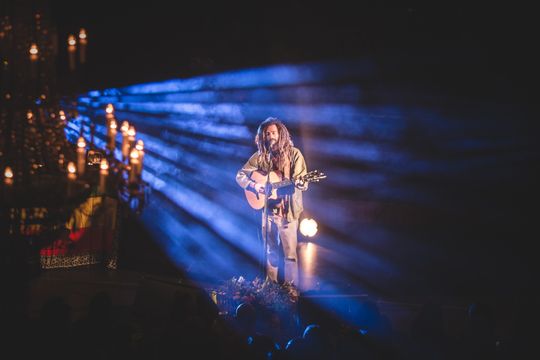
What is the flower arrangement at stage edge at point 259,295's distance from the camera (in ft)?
16.4

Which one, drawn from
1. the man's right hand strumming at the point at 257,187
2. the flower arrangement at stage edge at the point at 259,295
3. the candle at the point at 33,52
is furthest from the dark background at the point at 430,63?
the candle at the point at 33,52

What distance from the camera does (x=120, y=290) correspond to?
6.26 meters

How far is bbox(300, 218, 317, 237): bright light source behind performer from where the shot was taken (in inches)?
372

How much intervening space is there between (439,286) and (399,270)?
36.6 inches

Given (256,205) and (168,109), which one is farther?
(168,109)

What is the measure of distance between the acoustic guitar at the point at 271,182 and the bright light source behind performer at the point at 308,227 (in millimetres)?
3349

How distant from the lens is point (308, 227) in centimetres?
946

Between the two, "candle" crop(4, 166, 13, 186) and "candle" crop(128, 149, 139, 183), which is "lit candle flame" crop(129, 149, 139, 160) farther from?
"candle" crop(4, 166, 13, 186)

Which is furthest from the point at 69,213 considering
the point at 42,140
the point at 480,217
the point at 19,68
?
the point at 480,217

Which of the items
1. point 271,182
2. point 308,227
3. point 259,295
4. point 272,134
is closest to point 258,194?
point 271,182

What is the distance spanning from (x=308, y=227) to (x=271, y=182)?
12.2 ft

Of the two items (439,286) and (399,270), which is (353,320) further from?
(399,270)

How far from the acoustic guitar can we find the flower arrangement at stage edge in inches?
42.8

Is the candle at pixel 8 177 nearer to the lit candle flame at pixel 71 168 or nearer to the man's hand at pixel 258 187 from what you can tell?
the lit candle flame at pixel 71 168
